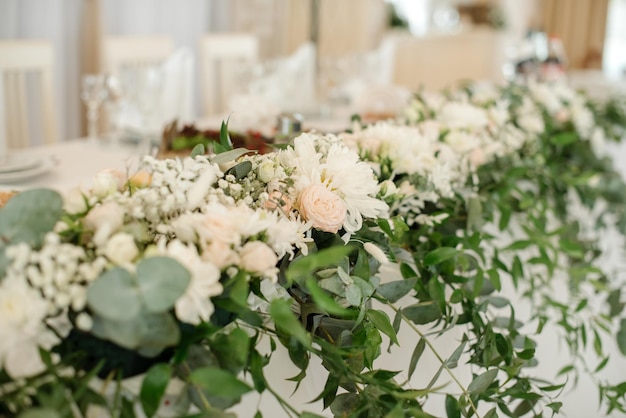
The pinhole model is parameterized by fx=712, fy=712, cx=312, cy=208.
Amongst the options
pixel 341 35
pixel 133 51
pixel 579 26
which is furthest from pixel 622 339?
pixel 579 26

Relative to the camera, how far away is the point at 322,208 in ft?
2.27

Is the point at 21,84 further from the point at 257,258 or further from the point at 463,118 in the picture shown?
the point at 257,258

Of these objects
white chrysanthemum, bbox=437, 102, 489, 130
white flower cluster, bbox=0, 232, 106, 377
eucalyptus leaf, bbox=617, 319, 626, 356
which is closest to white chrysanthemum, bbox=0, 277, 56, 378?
white flower cluster, bbox=0, 232, 106, 377

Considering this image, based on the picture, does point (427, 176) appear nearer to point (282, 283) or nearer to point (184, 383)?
point (282, 283)

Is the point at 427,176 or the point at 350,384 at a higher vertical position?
the point at 427,176

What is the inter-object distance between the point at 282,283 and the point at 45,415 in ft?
0.86

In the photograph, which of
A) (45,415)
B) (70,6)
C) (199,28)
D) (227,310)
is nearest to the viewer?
(45,415)

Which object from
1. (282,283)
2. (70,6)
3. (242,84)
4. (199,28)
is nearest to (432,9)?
(199,28)

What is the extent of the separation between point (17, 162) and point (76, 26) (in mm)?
2263

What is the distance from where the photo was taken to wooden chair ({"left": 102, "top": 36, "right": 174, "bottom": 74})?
2.62 meters

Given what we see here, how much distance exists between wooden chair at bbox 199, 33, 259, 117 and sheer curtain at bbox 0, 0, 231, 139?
0.74m

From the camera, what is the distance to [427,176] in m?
1.02

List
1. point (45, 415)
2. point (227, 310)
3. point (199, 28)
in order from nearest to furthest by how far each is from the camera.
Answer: point (45, 415) → point (227, 310) → point (199, 28)

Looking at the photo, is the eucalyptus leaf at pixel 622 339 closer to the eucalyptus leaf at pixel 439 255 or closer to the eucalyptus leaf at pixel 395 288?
the eucalyptus leaf at pixel 439 255
